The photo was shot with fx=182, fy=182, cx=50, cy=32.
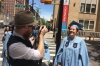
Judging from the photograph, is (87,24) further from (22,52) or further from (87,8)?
(22,52)

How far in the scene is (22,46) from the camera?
2059 mm

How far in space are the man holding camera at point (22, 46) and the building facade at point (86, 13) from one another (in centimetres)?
2998

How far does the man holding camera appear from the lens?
206 centimetres

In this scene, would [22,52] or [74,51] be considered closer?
[22,52]

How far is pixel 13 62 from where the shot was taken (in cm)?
210

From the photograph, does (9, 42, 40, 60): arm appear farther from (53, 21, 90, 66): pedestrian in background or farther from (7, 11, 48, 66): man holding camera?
(53, 21, 90, 66): pedestrian in background

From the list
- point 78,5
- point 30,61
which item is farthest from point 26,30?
point 78,5

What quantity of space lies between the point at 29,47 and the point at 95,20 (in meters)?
31.6

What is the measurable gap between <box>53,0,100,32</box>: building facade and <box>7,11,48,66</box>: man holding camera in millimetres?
29978

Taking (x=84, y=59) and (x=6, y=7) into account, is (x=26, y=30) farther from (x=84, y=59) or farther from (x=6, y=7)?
(x=6, y=7)

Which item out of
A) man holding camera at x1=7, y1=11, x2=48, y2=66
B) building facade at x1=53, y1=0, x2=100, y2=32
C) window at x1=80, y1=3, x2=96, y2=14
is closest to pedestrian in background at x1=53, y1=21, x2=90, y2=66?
man holding camera at x1=7, y1=11, x2=48, y2=66

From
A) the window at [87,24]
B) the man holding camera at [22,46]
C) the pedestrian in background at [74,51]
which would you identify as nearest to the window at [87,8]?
the window at [87,24]

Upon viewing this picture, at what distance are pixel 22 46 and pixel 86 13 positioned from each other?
102ft

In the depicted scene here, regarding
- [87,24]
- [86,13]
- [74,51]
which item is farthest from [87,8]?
[74,51]
